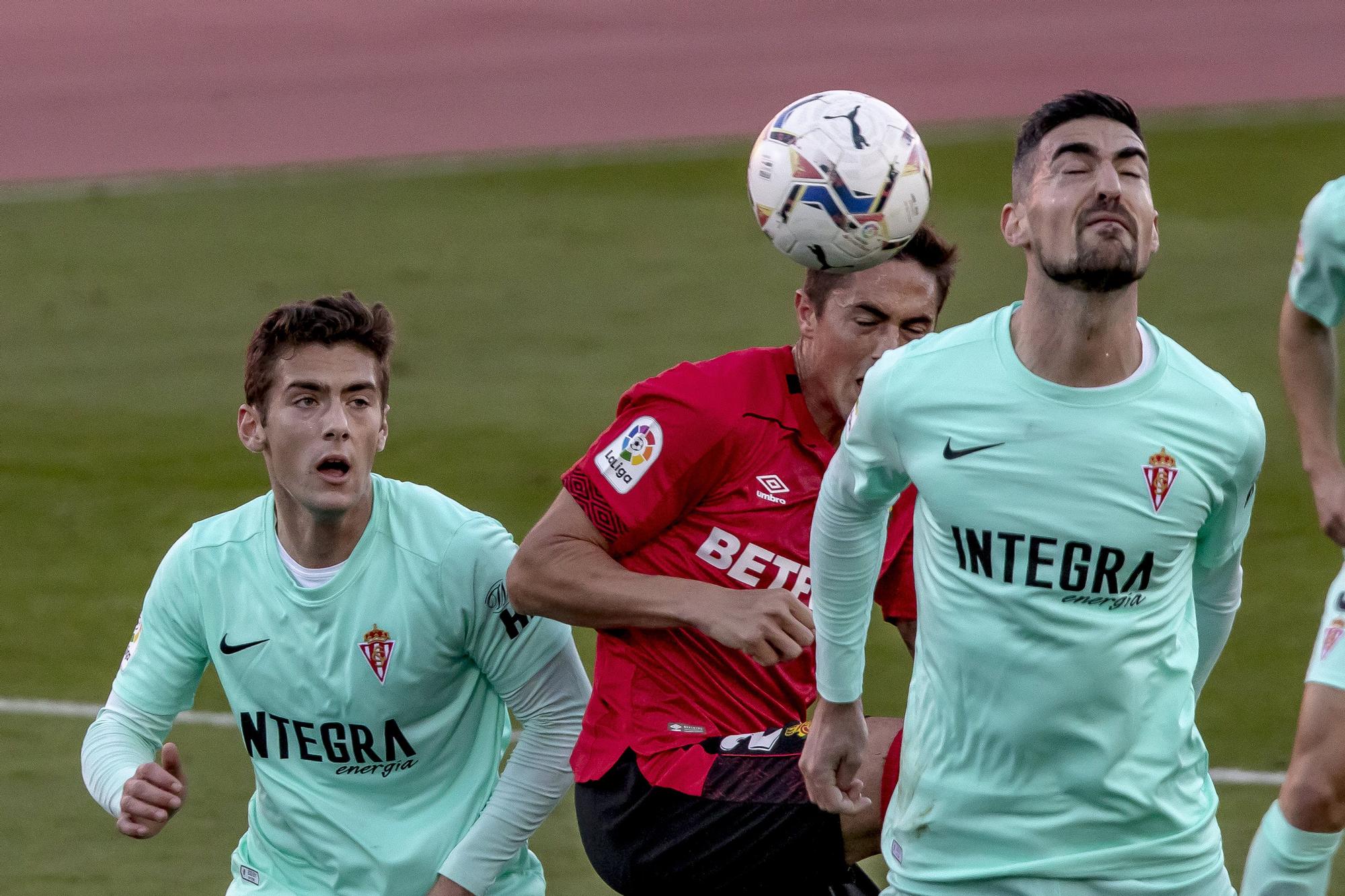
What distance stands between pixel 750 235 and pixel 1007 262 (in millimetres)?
2204

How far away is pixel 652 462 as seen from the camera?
4.72m

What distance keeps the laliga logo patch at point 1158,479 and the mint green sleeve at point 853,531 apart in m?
0.46

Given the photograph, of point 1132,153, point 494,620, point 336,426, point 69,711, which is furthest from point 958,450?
point 69,711

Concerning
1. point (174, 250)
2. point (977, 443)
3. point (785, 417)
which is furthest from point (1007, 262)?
point (977, 443)

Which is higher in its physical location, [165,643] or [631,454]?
[631,454]

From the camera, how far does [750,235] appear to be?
1602cm

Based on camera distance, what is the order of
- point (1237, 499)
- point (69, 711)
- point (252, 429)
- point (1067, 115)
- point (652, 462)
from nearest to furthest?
point (1237, 499) → point (1067, 115) → point (652, 462) → point (252, 429) → point (69, 711)

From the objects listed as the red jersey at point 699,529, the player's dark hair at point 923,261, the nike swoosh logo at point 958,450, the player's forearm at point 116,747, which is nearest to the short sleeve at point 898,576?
the red jersey at point 699,529

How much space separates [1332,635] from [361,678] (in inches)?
87.9

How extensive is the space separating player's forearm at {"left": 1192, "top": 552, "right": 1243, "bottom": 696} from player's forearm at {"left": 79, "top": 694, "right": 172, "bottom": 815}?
7.93 ft

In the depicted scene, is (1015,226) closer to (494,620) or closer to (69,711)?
(494,620)

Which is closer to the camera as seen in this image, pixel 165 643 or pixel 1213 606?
pixel 1213 606

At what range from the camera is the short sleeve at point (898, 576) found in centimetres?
493

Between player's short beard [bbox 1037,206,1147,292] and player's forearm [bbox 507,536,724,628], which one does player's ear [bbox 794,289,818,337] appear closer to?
player's forearm [bbox 507,536,724,628]
